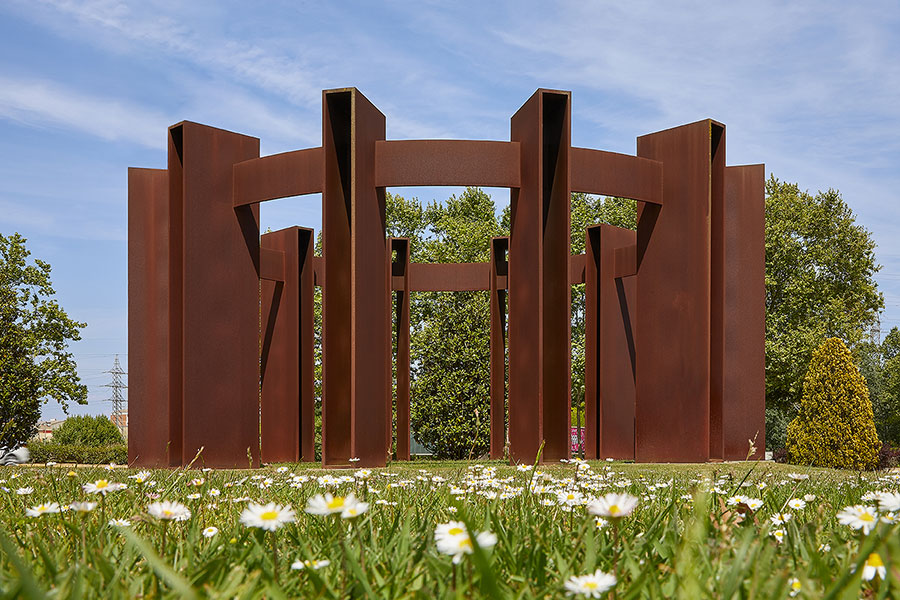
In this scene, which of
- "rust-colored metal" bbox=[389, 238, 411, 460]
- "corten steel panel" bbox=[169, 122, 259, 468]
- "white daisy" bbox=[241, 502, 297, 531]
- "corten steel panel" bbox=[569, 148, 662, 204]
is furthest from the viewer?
"rust-colored metal" bbox=[389, 238, 411, 460]

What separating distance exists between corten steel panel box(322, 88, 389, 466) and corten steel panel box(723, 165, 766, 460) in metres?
7.23

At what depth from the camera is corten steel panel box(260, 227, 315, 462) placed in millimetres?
17359

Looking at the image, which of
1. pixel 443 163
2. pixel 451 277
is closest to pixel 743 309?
pixel 451 277

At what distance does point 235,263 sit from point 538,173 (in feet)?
18.9

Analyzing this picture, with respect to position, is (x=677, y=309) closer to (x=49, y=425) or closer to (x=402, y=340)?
(x=402, y=340)

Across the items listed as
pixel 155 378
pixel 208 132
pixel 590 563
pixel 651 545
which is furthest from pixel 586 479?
pixel 155 378

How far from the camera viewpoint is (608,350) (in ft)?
55.6

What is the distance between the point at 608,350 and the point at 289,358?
24.0 ft

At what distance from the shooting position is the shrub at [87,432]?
2627 cm

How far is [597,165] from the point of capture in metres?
13.0

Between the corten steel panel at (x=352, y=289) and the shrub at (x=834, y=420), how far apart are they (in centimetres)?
1120

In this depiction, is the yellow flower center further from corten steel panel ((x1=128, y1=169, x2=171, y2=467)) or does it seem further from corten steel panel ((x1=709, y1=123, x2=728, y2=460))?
corten steel panel ((x1=128, y1=169, x2=171, y2=467))

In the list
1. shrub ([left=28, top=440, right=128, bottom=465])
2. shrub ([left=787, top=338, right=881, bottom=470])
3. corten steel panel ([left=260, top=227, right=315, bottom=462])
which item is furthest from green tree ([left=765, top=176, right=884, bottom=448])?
shrub ([left=28, top=440, right=128, bottom=465])

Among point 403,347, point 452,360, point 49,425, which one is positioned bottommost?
point 49,425
